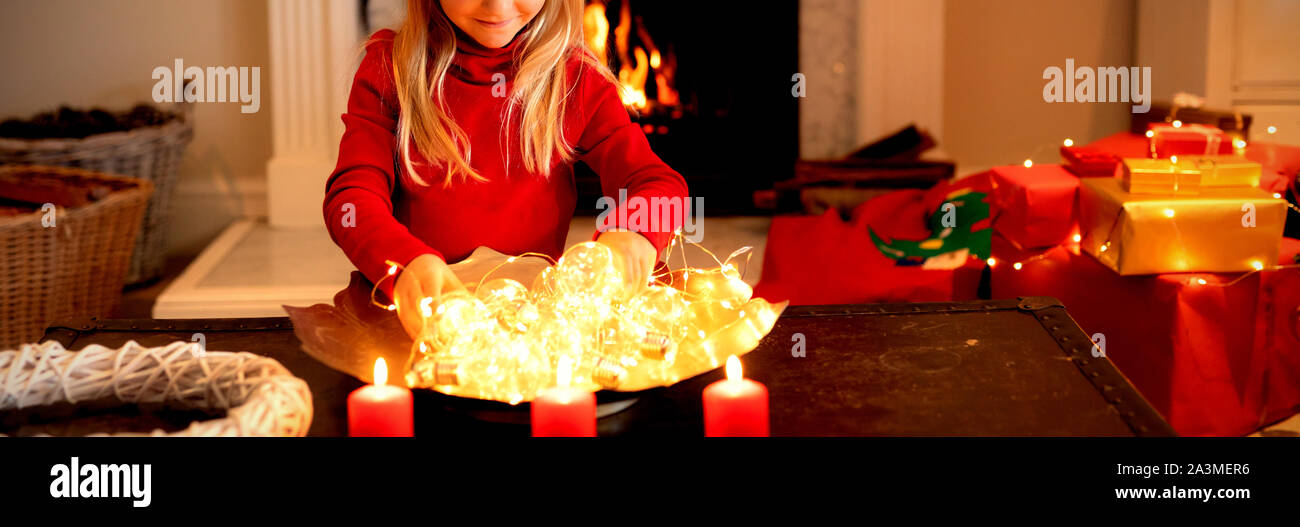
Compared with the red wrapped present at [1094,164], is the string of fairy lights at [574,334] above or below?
below

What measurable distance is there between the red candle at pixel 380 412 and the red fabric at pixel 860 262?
3.84 ft

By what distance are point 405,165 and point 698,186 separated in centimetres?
179

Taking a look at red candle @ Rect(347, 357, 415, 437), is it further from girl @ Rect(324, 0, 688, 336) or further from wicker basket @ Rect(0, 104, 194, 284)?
wicker basket @ Rect(0, 104, 194, 284)

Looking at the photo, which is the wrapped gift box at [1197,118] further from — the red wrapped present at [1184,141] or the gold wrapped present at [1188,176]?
the gold wrapped present at [1188,176]

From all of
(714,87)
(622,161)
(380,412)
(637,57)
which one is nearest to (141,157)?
(637,57)

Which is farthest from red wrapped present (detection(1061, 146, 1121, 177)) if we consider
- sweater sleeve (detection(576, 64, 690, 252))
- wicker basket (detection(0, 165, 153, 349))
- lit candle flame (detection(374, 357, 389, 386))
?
wicker basket (detection(0, 165, 153, 349))

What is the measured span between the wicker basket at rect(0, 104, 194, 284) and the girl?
137 centimetres

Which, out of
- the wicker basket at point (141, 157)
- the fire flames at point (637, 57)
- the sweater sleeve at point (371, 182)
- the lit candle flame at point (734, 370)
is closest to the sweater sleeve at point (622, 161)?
the sweater sleeve at point (371, 182)

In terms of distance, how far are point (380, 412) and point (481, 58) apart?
643 millimetres

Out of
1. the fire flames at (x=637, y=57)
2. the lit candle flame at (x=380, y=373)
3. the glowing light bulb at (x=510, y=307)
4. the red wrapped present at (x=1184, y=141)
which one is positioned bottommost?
the lit candle flame at (x=380, y=373)

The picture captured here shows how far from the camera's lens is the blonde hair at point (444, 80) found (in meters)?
1.40

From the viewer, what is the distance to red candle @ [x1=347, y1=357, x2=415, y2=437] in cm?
89
